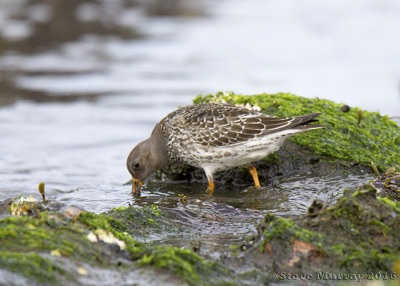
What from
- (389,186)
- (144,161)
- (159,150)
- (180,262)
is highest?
(159,150)

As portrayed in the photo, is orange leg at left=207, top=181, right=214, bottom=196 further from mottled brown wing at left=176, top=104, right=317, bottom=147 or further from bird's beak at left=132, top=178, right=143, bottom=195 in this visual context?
bird's beak at left=132, top=178, right=143, bottom=195

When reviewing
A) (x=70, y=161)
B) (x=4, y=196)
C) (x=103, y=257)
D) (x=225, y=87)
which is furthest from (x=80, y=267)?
(x=225, y=87)

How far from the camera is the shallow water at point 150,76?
913cm

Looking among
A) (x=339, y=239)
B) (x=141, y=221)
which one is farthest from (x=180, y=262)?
(x=141, y=221)

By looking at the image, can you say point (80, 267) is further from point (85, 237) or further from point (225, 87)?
point (225, 87)

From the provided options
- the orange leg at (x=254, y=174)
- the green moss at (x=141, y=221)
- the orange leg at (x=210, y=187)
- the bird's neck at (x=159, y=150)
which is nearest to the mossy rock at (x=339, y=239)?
the green moss at (x=141, y=221)

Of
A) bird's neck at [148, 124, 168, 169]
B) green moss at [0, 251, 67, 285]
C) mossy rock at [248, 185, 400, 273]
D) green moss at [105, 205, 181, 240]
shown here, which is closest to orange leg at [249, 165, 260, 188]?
bird's neck at [148, 124, 168, 169]

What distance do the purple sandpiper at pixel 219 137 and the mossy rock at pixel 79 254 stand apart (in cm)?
325

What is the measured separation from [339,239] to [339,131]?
14.1ft

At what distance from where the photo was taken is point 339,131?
8906mm

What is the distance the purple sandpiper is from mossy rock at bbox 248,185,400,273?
118 inches

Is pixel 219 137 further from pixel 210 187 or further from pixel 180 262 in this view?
pixel 180 262

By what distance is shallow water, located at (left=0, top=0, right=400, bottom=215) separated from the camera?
30.0 feet

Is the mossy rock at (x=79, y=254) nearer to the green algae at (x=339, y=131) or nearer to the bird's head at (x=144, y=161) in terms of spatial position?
the bird's head at (x=144, y=161)
